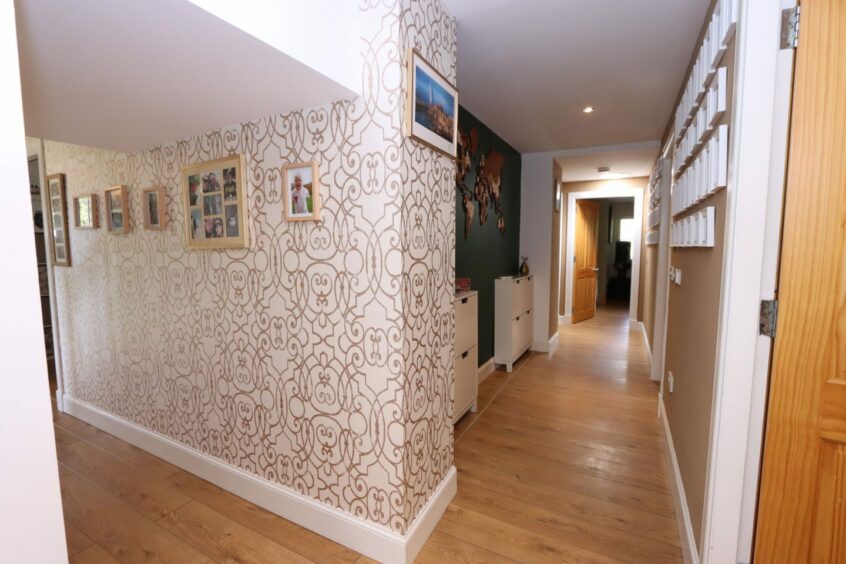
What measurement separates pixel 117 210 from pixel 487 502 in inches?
109

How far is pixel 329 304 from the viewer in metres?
1.65

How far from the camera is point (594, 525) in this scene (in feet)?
6.03

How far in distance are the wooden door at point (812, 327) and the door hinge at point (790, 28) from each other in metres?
0.02

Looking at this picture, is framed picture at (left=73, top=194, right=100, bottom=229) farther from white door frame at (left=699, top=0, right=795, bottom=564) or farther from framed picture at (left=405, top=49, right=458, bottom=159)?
white door frame at (left=699, top=0, right=795, bottom=564)

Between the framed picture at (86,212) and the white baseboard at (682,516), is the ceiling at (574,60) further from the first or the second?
the framed picture at (86,212)

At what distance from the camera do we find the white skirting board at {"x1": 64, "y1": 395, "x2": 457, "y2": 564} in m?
1.63

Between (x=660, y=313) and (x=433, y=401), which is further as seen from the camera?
(x=660, y=313)

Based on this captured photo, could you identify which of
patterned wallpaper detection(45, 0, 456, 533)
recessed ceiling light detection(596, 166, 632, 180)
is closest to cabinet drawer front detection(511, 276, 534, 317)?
recessed ceiling light detection(596, 166, 632, 180)

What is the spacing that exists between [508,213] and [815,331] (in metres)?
3.28

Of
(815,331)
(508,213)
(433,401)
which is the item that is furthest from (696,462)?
(508,213)

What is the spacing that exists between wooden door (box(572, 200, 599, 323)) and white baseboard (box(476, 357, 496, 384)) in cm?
304

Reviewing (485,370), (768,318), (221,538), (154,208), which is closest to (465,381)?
(485,370)

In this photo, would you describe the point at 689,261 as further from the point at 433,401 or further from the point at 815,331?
the point at 433,401

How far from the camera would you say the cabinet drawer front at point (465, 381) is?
2770 mm
